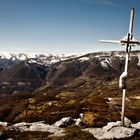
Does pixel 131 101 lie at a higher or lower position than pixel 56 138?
lower

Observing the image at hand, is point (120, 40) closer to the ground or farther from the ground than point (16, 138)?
farther from the ground

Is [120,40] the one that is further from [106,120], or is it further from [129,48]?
[106,120]

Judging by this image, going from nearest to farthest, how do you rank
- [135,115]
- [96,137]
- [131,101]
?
[96,137]
[135,115]
[131,101]

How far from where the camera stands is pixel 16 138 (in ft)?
110

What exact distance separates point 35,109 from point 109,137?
52.3 meters

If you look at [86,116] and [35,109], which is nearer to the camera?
[86,116]

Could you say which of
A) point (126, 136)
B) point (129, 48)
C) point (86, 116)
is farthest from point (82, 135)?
point (86, 116)

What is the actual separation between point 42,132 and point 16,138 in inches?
196

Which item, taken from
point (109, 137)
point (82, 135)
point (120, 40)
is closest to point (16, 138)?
point (82, 135)

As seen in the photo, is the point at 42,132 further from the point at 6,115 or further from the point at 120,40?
the point at 6,115

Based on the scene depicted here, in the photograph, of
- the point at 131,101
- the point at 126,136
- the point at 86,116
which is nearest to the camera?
the point at 126,136

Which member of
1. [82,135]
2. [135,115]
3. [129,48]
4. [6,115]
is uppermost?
[129,48]

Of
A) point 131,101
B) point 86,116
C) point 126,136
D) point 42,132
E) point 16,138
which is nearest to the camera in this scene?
point 126,136

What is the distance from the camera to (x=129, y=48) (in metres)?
29.4
